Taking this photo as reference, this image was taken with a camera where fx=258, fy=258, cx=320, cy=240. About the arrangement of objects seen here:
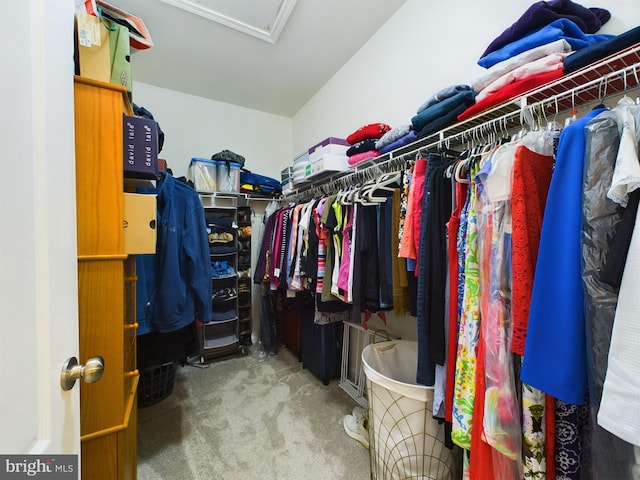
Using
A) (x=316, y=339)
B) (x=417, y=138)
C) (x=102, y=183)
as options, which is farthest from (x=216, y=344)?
(x=417, y=138)

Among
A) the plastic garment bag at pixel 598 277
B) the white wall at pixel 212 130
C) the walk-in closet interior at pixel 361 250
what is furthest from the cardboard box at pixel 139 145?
the white wall at pixel 212 130

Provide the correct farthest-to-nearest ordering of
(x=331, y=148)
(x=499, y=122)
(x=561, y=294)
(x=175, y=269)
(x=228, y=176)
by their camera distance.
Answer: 1. (x=228, y=176)
2. (x=331, y=148)
3. (x=175, y=269)
4. (x=499, y=122)
5. (x=561, y=294)

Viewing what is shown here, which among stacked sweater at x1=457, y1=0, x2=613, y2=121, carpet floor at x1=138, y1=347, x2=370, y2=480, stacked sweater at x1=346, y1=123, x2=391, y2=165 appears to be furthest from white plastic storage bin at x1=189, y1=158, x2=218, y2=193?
stacked sweater at x1=457, y1=0, x2=613, y2=121

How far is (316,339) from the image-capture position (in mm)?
2170

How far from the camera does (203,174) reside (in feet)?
8.14

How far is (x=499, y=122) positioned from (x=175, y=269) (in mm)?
1725

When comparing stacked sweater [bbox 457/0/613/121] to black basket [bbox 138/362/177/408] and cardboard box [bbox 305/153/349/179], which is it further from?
black basket [bbox 138/362/177/408]

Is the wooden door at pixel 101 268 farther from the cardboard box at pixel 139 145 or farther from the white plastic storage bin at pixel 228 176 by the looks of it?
the white plastic storage bin at pixel 228 176

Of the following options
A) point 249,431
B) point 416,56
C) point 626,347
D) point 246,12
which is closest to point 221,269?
point 249,431

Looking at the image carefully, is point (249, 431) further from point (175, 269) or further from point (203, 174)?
point (203, 174)

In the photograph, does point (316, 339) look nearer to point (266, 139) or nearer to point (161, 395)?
point (161, 395)

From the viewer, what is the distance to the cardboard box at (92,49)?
0.90 meters

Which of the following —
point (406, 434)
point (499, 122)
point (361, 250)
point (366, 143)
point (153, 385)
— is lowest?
point (153, 385)

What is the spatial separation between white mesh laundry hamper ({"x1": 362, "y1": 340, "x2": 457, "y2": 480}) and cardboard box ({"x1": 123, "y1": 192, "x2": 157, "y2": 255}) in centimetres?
109
